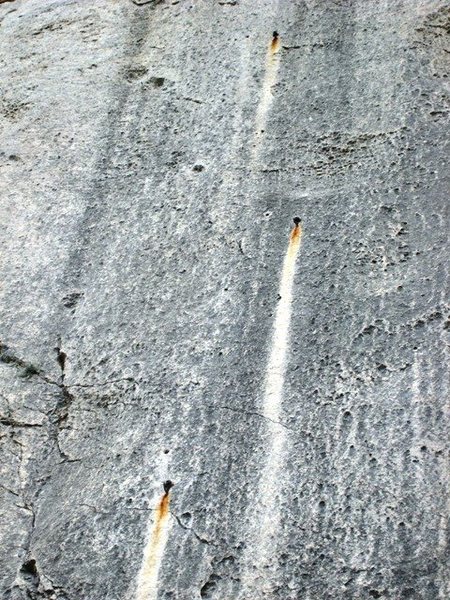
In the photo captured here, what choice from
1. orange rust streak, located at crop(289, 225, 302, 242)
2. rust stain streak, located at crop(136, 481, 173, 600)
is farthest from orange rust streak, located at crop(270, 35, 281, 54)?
rust stain streak, located at crop(136, 481, 173, 600)

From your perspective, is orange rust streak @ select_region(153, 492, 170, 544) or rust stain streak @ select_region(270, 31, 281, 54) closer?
orange rust streak @ select_region(153, 492, 170, 544)

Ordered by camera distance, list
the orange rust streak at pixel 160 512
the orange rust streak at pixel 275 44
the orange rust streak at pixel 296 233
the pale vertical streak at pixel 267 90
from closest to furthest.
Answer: the orange rust streak at pixel 160 512
the orange rust streak at pixel 296 233
the pale vertical streak at pixel 267 90
the orange rust streak at pixel 275 44

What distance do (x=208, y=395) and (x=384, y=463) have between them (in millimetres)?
657

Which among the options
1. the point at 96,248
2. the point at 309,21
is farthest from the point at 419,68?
the point at 96,248

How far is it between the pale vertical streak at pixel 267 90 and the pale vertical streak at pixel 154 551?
160 cm

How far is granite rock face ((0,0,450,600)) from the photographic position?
8.95 feet

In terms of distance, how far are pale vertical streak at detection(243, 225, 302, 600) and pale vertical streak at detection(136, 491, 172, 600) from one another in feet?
0.90

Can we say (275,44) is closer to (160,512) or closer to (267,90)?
(267,90)

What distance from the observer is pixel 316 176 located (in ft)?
11.9

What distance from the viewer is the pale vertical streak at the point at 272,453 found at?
267 centimetres

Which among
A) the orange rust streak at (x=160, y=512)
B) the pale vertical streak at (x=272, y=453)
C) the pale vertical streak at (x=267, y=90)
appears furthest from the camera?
the pale vertical streak at (x=267, y=90)

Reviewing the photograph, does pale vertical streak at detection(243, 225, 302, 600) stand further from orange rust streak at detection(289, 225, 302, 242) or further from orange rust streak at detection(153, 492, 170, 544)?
orange rust streak at detection(153, 492, 170, 544)

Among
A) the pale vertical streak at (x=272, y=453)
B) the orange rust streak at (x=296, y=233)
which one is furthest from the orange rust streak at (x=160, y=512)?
the orange rust streak at (x=296, y=233)

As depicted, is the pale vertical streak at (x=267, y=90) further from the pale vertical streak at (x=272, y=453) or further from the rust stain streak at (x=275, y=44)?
the pale vertical streak at (x=272, y=453)
